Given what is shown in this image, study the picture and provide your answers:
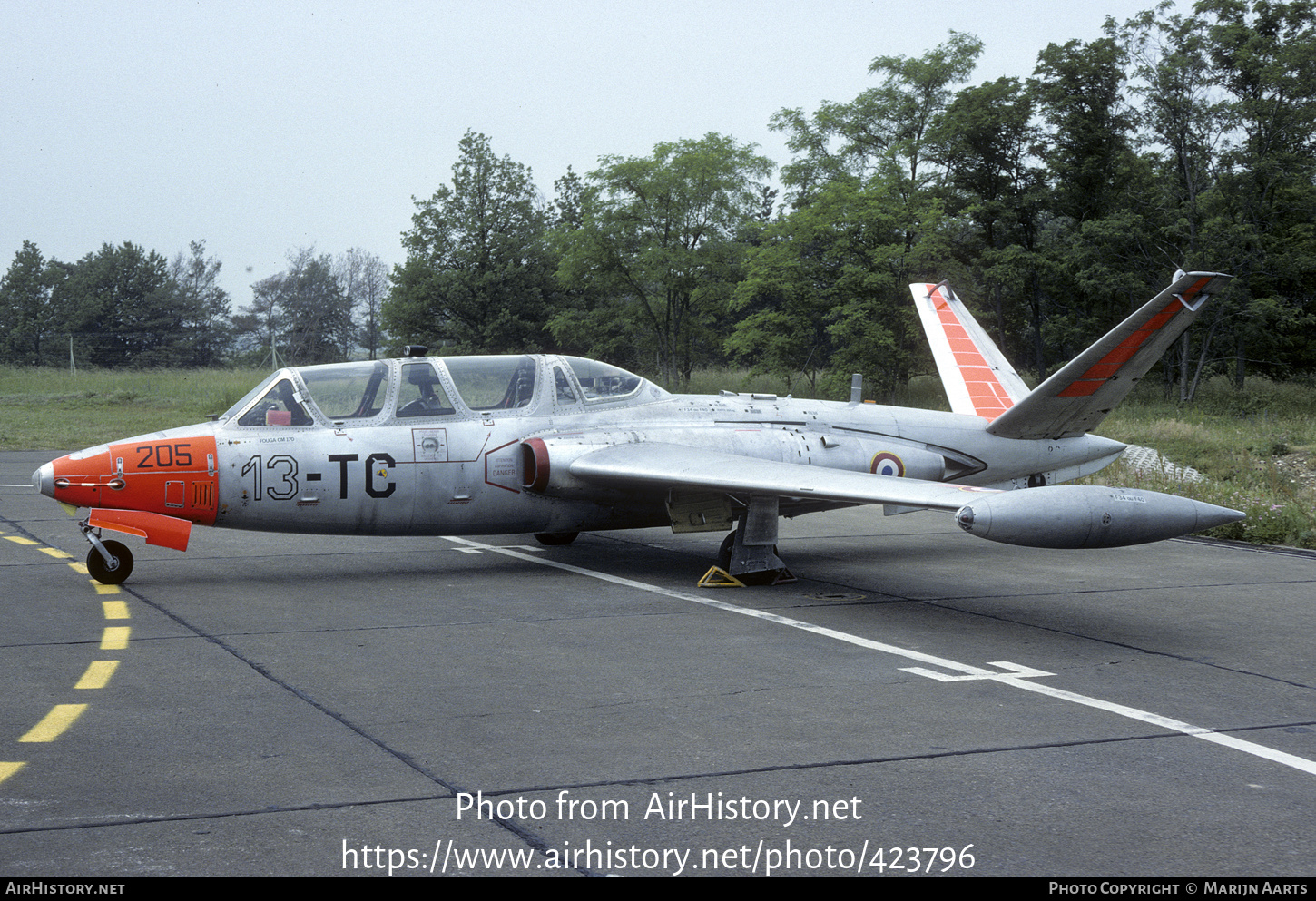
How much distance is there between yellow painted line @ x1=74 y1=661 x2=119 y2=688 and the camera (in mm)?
6625

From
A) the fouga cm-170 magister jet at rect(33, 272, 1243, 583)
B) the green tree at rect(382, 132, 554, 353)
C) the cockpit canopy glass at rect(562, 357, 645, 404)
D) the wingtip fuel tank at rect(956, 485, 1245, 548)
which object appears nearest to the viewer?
the wingtip fuel tank at rect(956, 485, 1245, 548)

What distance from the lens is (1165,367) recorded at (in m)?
46.4

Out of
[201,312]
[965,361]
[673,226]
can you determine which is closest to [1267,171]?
[673,226]

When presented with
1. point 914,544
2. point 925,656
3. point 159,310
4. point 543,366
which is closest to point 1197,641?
point 925,656

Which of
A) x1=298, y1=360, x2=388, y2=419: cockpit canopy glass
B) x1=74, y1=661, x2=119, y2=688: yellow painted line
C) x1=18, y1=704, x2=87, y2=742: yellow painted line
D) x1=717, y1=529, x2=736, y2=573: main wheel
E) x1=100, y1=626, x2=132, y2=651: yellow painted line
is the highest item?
x1=298, y1=360, x2=388, y2=419: cockpit canopy glass

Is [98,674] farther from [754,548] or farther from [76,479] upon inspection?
[754,548]

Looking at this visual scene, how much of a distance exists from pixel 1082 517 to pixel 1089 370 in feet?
14.7

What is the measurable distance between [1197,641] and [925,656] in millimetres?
2270

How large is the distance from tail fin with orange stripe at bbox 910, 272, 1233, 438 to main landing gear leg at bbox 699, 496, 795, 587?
346 cm

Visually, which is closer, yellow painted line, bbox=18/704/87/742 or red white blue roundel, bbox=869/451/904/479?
yellow painted line, bbox=18/704/87/742

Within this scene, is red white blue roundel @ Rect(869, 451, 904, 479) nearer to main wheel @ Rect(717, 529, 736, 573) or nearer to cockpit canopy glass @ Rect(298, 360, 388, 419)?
main wheel @ Rect(717, 529, 736, 573)

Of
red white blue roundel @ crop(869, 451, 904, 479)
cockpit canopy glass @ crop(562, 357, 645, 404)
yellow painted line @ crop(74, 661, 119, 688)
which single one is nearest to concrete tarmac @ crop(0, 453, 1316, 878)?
yellow painted line @ crop(74, 661, 119, 688)

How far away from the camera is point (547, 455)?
10.9m
